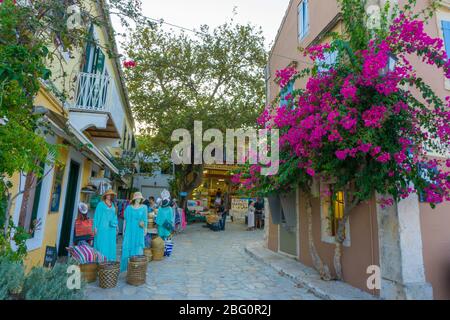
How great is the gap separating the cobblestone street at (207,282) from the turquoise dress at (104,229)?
69 centimetres

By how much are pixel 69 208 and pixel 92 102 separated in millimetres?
3223

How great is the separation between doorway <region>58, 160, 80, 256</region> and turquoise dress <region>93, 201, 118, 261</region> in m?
2.01

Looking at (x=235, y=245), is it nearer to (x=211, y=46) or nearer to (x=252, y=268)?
(x=252, y=268)

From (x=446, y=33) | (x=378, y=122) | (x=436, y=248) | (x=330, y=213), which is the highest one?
(x=446, y=33)

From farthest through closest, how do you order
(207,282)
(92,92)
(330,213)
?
1. (92,92)
2. (330,213)
3. (207,282)

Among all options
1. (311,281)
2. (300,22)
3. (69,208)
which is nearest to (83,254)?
(69,208)

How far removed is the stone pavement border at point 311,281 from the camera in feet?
16.6

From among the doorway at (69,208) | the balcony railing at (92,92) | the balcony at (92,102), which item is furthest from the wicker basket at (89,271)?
the balcony railing at (92,92)

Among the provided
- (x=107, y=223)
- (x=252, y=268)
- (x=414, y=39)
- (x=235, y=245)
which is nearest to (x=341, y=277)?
(x=252, y=268)

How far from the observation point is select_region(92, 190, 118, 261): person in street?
6164 millimetres

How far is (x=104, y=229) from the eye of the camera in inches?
245

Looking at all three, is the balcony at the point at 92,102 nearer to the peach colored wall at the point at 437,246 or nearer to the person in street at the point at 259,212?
the peach colored wall at the point at 437,246

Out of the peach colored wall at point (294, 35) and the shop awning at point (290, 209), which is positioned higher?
the peach colored wall at point (294, 35)

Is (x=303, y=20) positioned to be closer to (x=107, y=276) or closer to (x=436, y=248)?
(x=436, y=248)
